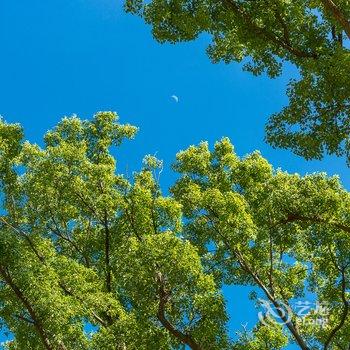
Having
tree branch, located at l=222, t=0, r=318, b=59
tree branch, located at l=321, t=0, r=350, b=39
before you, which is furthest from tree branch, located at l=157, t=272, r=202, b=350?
tree branch, located at l=321, t=0, r=350, b=39

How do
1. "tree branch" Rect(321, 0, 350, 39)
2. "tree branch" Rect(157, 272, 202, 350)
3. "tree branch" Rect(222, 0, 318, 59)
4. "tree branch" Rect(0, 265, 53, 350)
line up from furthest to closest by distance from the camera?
"tree branch" Rect(157, 272, 202, 350)
"tree branch" Rect(0, 265, 53, 350)
"tree branch" Rect(222, 0, 318, 59)
"tree branch" Rect(321, 0, 350, 39)

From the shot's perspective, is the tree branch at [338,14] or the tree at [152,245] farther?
the tree at [152,245]

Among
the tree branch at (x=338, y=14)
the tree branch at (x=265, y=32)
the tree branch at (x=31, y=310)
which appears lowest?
the tree branch at (x=31, y=310)

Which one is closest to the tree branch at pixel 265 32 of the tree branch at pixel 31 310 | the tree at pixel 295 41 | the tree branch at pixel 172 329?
the tree at pixel 295 41

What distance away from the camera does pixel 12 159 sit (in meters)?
15.5

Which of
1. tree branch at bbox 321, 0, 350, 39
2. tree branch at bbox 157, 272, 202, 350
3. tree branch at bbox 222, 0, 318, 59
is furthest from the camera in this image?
tree branch at bbox 157, 272, 202, 350

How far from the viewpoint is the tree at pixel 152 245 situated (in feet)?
40.8

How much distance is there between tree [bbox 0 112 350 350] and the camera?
12.4 m

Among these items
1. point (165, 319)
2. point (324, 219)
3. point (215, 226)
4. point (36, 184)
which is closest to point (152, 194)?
point (215, 226)

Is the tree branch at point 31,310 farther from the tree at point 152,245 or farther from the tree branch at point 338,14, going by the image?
the tree branch at point 338,14

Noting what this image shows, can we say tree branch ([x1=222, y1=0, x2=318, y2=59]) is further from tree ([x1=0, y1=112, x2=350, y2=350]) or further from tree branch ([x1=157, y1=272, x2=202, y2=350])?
tree branch ([x1=157, y1=272, x2=202, y2=350])

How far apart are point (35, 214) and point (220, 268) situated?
5.87 meters

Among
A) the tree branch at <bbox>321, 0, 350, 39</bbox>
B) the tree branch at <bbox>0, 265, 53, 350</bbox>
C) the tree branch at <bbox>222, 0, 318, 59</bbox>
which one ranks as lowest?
the tree branch at <bbox>0, 265, 53, 350</bbox>

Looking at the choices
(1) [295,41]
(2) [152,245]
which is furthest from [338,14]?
(2) [152,245]
